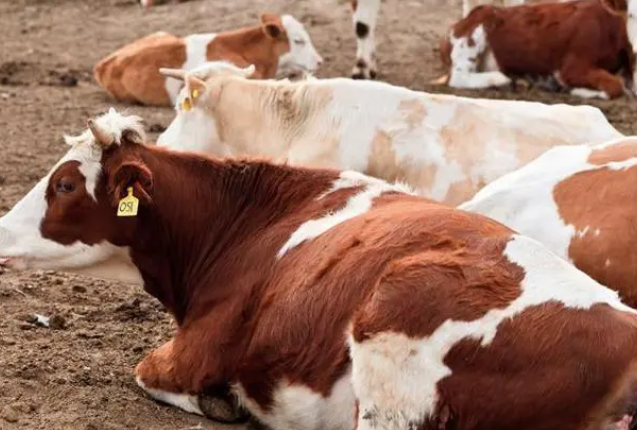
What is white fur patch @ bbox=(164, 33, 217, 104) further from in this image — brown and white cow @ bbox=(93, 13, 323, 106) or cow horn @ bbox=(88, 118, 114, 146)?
cow horn @ bbox=(88, 118, 114, 146)

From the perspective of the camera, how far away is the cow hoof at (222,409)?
16.8 feet

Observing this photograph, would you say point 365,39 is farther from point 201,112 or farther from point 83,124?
point 201,112

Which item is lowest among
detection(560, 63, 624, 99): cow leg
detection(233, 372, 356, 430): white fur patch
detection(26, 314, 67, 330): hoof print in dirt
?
detection(560, 63, 624, 99): cow leg

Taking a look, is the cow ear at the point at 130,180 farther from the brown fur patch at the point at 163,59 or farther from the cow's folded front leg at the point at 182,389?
the brown fur patch at the point at 163,59

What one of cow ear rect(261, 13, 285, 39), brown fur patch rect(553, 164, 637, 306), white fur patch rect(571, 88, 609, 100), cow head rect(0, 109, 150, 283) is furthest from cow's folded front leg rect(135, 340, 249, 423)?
white fur patch rect(571, 88, 609, 100)

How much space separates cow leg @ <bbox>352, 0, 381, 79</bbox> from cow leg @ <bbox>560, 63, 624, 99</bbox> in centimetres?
191

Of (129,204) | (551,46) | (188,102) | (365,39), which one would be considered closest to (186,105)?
(188,102)

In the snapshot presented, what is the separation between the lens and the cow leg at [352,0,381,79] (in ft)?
43.0

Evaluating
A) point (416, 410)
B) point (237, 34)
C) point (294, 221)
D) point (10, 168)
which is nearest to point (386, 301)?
point (416, 410)

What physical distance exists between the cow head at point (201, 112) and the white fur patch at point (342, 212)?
7.34 feet

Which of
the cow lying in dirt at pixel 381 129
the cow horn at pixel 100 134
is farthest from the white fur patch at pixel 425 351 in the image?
the cow lying in dirt at pixel 381 129

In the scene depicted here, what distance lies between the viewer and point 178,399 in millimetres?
5223

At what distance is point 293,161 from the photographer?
24.0ft

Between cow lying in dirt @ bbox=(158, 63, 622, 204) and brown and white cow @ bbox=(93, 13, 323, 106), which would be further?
brown and white cow @ bbox=(93, 13, 323, 106)
